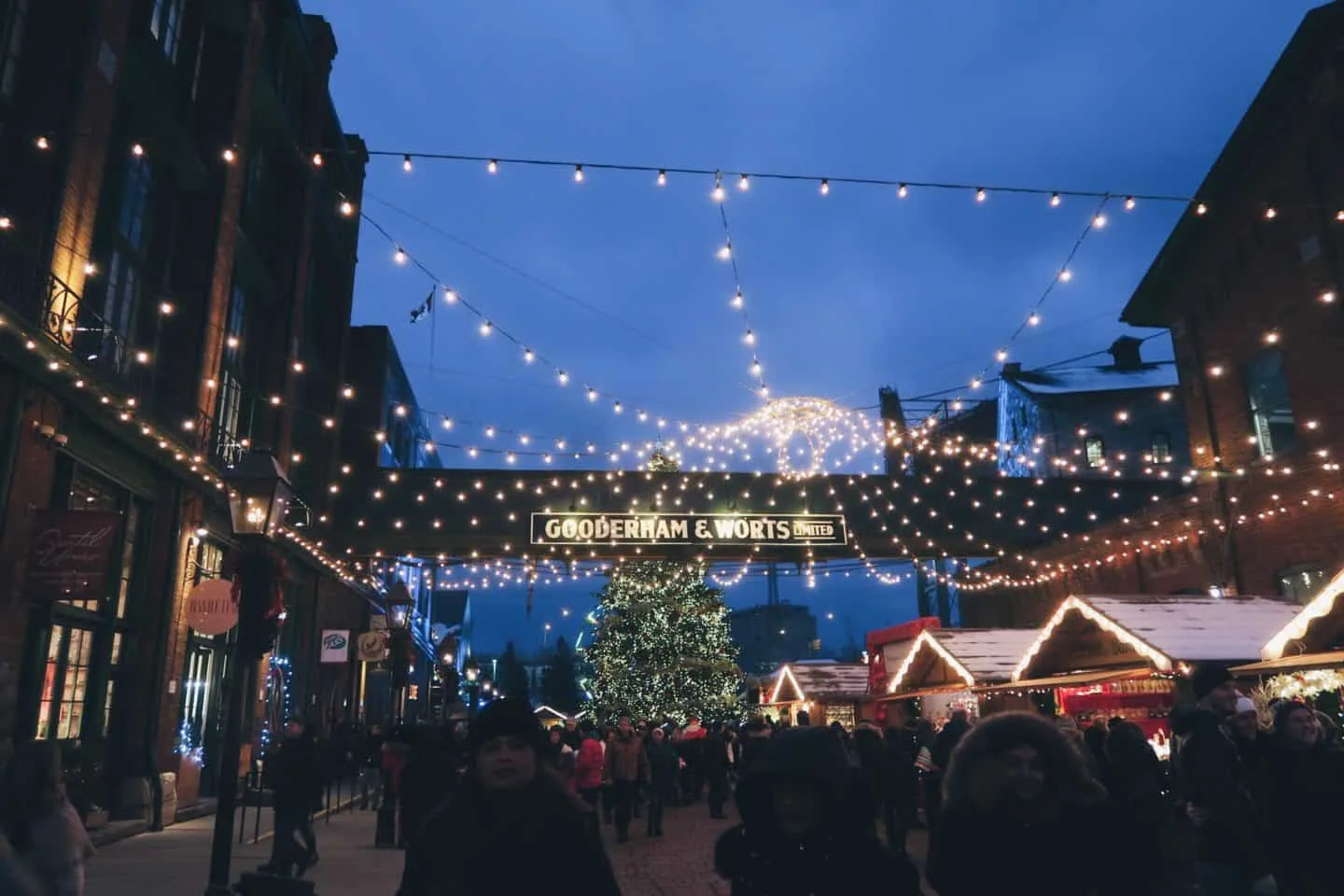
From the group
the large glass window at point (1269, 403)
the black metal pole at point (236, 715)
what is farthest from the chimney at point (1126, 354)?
the black metal pole at point (236, 715)

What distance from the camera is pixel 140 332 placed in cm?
1525

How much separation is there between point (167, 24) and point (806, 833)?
17856 mm

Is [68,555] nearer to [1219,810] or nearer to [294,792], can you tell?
[294,792]

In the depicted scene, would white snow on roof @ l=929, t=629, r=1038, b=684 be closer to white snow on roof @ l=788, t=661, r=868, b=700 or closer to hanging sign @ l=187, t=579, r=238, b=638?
white snow on roof @ l=788, t=661, r=868, b=700

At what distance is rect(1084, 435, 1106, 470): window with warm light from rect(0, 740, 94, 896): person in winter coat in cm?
3417

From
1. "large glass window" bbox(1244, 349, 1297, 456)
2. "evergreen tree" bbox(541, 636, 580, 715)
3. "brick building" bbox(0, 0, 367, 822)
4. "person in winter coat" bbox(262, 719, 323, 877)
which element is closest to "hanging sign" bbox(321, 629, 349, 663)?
"brick building" bbox(0, 0, 367, 822)

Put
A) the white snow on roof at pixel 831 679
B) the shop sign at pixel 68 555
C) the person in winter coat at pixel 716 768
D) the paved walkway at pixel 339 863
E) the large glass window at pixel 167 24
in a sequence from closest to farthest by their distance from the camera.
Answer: the paved walkway at pixel 339 863, the shop sign at pixel 68 555, the large glass window at pixel 167 24, the person in winter coat at pixel 716 768, the white snow on roof at pixel 831 679

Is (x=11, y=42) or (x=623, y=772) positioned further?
(x=623, y=772)

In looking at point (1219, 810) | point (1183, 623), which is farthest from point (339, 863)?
point (1183, 623)

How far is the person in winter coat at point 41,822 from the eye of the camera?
4293mm

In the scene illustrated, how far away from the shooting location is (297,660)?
2331 centimetres

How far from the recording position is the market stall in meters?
27.7

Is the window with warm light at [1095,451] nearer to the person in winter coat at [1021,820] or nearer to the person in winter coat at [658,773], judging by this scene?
the person in winter coat at [658,773]

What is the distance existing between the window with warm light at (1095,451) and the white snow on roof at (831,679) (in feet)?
38.5
